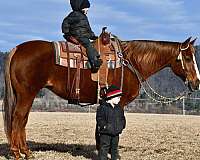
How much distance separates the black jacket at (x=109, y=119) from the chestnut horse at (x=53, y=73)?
1069 millimetres

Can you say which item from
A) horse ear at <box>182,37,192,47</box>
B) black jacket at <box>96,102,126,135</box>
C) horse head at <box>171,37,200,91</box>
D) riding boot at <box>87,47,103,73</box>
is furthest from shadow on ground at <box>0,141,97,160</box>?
horse ear at <box>182,37,192,47</box>

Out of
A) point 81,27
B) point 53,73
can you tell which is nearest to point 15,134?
point 53,73

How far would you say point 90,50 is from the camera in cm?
808

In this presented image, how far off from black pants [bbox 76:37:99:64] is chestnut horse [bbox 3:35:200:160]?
0.33 metres

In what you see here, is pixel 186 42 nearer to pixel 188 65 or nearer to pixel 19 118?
pixel 188 65

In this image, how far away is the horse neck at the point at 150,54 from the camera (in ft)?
28.2

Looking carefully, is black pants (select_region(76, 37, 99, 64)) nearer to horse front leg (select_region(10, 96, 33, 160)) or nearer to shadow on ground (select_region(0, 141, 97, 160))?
horse front leg (select_region(10, 96, 33, 160))

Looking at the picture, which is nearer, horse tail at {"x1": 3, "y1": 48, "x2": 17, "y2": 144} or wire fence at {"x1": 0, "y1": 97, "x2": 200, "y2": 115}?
horse tail at {"x1": 3, "y1": 48, "x2": 17, "y2": 144}

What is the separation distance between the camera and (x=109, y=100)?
7223 millimetres

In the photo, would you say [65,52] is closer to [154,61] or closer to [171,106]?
[154,61]

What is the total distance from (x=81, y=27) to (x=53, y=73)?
1.03m

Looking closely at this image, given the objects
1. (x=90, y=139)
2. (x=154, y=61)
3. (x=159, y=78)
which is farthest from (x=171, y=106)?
(x=159, y=78)

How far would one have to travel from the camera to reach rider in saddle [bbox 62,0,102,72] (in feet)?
26.6

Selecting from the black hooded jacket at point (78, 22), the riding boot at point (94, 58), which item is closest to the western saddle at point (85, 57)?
the riding boot at point (94, 58)
